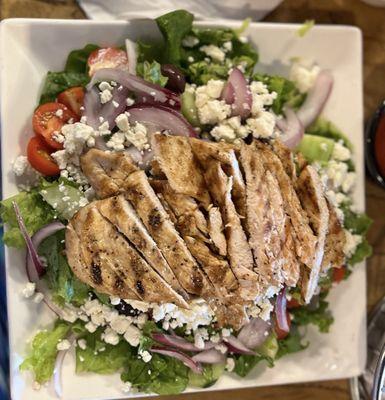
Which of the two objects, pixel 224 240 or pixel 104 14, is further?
pixel 104 14

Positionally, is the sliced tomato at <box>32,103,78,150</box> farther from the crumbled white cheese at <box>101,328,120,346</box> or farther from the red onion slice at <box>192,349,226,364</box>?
the red onion slice at <box>192,349,226,364</box>

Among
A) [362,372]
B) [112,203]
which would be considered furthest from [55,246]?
[362,372]

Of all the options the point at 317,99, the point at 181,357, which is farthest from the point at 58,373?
the point at 317,99

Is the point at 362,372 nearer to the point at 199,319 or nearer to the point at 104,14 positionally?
the point at 199,319

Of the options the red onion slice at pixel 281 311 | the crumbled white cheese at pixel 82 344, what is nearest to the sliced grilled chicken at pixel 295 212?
the red onion slice at pixel 281 311

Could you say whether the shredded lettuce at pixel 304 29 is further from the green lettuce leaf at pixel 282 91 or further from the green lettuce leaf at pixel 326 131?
the green lettuce leaf at pixel 326 131

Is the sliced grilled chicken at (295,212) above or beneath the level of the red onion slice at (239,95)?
beneath
